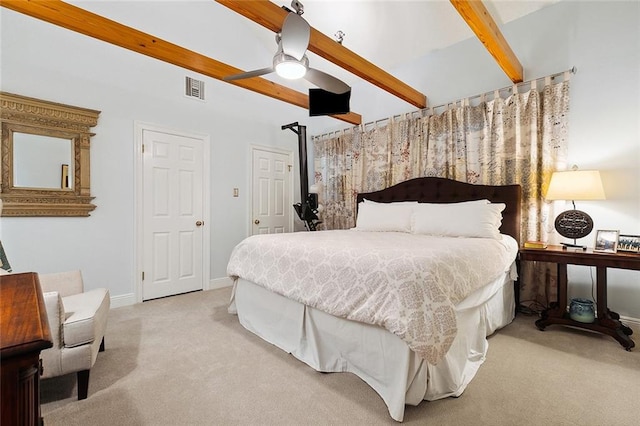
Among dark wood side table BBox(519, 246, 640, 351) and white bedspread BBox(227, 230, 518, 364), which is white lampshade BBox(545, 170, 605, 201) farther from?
white bedspread BBox(227, 230, 518, 364)

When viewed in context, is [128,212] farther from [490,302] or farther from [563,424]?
[563,424]

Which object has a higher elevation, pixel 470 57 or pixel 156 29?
pixel 156 29

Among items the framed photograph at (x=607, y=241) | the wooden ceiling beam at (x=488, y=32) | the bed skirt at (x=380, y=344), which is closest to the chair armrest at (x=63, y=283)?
the bed skirt at (x=380, y=344)

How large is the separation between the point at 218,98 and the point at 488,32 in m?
3.27

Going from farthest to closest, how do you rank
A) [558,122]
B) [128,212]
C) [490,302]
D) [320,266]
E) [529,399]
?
[128,212] < [558,122] < [490,302] < [320,266] < [529,399]

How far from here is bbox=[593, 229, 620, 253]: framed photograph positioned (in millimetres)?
2354

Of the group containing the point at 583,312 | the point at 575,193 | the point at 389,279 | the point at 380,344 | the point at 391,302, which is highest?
the point at 575,193

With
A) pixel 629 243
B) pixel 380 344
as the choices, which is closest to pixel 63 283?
pixel 380 344

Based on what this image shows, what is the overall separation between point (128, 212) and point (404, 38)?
401cm

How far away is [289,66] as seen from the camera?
210 centimetres

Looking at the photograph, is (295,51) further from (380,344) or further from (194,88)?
(194,88)

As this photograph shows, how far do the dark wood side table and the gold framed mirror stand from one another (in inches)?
174

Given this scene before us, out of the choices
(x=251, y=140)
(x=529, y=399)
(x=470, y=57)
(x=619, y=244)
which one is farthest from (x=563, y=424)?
(x=251, y=140)

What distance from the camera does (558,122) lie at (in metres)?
2.79
